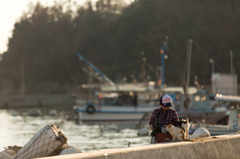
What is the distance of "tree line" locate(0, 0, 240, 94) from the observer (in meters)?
105

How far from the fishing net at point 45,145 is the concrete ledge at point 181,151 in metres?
2.46

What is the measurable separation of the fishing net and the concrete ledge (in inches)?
97.0

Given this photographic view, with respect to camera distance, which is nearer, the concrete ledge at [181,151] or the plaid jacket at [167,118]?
the concrete ledge at [181,151]

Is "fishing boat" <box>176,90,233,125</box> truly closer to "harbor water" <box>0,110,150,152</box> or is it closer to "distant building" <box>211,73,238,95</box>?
"distant building" <box>211,73,238,95</box>

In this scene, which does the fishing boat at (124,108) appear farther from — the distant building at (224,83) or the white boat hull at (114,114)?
the distant building at (224,83)

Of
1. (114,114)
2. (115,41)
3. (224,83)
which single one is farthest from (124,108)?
(115,41)

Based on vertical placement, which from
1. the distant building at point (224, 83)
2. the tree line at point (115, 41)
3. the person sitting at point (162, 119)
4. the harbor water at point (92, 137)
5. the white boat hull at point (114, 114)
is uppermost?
the tree line at point (115, 41)

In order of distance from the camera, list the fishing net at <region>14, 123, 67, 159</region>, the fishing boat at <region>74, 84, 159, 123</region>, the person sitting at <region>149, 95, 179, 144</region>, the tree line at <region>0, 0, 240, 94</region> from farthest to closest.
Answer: the tree line at <region>0, 0, 240, 94</region> < the fishing boat at <region>74, 84, 159, 123</region> < the person sitting at <region>149, 95, 179, 144</region> < the fishing net at <region>14, 123, 67, 159</region>

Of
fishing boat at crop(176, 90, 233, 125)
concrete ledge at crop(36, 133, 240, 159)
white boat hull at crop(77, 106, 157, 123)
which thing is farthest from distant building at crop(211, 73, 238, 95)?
concrete ledge at crop(36, 133, 240, 159)

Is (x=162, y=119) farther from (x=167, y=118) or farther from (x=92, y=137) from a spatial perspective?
(x=92, y=137)

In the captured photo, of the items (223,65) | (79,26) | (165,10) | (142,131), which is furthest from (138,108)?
(79,26)

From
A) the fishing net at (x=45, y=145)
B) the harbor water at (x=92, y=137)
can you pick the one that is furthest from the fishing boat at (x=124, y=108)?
the fishing net at (x=45, y=145)

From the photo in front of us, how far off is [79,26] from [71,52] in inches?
451

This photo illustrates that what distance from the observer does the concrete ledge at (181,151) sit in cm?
973
